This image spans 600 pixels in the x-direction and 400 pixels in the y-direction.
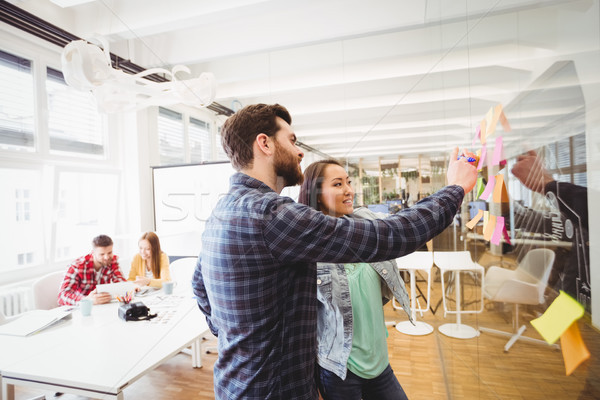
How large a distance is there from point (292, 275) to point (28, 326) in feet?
6.08

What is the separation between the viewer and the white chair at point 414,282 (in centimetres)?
108

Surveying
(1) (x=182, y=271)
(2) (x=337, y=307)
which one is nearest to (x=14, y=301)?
(1) (x=182, y=271)

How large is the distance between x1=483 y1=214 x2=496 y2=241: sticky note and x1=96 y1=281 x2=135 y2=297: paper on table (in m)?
2.33

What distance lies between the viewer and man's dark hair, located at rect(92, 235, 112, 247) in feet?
Result: 7.10

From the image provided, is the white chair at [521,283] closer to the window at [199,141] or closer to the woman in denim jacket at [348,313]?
the woman in denim jacket at [348,313]

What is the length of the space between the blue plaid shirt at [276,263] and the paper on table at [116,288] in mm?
1791

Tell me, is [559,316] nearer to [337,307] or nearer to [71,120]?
[337,307]

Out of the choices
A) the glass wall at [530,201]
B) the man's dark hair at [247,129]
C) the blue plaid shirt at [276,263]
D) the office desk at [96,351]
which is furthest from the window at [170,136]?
the glass wall at [530,201]

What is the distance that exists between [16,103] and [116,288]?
1522mm

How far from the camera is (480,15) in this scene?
791mm

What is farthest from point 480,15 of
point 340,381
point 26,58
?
point 26,58

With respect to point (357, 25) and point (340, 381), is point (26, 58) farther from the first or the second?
point (340, 381)

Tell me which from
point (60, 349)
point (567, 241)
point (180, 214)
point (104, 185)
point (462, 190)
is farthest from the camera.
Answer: point (180, 214)

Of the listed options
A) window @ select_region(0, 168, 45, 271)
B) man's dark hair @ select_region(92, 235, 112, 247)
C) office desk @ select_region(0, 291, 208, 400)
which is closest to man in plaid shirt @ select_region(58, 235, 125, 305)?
man's dark hair @ select_region(92, 235, 112, 247)
